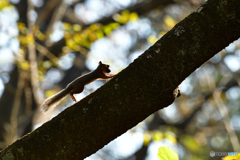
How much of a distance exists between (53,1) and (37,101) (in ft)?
8.53

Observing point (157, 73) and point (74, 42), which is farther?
point (74, 42)

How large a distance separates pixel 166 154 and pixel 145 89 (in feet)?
1.29

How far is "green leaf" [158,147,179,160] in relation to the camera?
4.04 feet

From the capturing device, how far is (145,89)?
1487 millimetres

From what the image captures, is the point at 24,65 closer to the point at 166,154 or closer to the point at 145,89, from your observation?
the point at 145,89

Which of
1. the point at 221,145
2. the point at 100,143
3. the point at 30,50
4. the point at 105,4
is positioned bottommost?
the point at 100,143

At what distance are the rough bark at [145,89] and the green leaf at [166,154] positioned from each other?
275mm

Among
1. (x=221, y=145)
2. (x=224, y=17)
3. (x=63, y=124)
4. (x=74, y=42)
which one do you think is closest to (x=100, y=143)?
(x=63, y=124)

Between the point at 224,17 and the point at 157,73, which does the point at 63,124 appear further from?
the point at 224,17

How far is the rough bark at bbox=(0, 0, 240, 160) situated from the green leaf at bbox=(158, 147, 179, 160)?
28 centimetres

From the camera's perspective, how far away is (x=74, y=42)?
464 cm

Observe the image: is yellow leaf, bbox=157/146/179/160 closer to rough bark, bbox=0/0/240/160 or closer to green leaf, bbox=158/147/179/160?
green leaf, bbox=158/147/179/160

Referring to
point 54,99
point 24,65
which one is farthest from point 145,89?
point 24,65

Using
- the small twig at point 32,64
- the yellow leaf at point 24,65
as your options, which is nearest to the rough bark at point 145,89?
the yellow leaf at point 24,65
